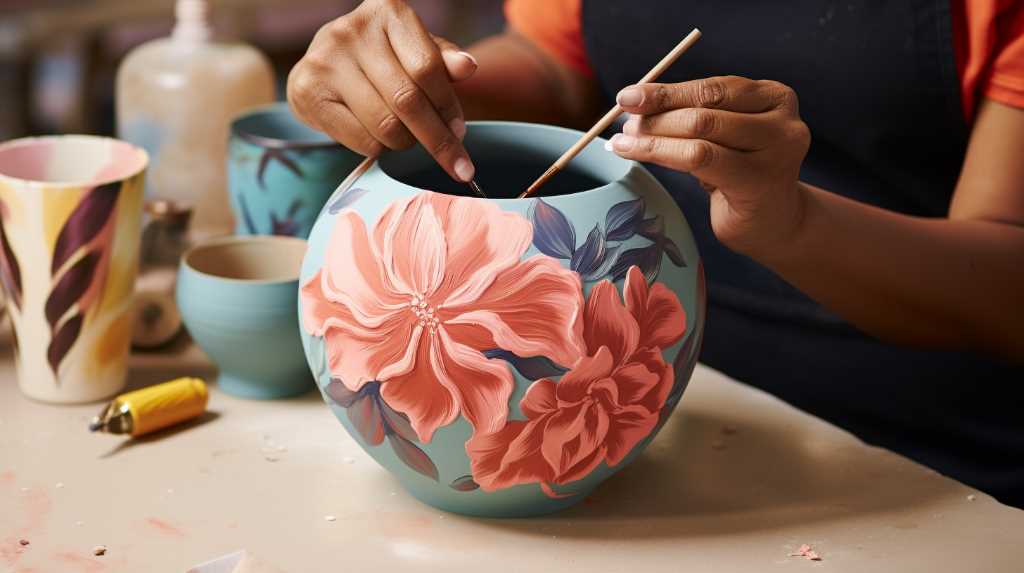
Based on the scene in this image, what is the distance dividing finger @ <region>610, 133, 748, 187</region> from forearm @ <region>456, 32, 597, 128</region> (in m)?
0.48

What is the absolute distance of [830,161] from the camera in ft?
3.39

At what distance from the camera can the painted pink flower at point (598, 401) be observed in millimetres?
634

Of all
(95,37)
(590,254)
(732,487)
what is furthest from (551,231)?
(95,37)

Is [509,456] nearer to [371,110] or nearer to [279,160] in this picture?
[371,110]

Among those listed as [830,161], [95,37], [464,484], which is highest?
[830,161]

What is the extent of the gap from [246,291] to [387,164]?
0.15 meters

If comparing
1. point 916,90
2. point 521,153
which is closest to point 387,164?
point 521,153

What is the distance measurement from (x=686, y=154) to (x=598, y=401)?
0.16m

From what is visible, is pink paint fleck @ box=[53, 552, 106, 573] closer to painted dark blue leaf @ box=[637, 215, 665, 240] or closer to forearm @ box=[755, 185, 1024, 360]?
painted dark blue leaf @ box=[637, 215, 665, 240]

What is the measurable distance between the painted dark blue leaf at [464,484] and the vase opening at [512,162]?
219 mm

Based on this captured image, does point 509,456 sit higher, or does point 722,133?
point 722,133

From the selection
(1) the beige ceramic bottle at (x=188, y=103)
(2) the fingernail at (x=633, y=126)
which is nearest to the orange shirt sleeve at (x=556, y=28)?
(1) the beige ceramic bottle at (x=188, y=103)

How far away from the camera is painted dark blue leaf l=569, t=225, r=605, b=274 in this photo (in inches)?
24.8

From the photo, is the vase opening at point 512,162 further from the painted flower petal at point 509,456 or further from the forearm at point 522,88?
the forearm at point 522,88
